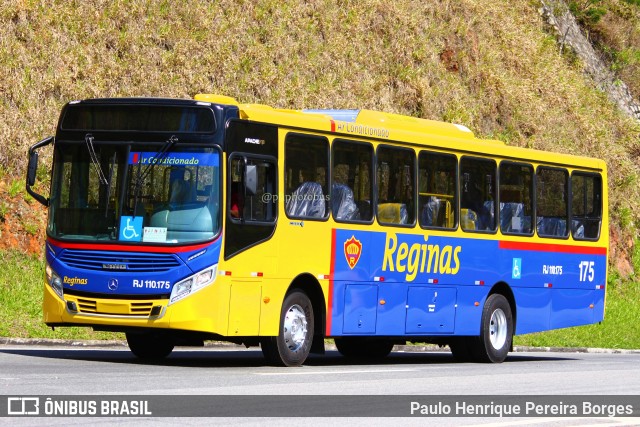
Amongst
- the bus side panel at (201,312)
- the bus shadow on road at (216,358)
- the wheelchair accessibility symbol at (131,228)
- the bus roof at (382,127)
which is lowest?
the bus shadow on road at (216,358)

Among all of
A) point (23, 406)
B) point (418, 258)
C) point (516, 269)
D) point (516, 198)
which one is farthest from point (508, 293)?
point (23, 406)

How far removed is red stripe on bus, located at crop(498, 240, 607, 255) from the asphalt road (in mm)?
1966

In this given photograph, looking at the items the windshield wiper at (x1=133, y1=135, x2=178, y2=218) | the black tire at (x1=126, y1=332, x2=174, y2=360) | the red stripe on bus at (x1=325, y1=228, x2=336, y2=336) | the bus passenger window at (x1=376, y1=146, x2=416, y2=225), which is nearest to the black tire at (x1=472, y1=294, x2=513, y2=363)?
the bus passenger window at (x1=376, y1=146, x2=416, y2=225)

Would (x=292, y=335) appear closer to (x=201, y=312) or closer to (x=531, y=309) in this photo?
(x=201, y=312)

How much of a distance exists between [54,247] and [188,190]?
1.81 m

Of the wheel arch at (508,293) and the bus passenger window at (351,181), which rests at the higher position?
the bus passenger window at (351,181)

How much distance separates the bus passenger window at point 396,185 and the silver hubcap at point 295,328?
7.58 ft

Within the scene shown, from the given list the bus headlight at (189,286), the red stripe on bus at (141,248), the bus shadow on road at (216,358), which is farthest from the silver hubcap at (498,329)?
the red stripe on bus at (141,248)

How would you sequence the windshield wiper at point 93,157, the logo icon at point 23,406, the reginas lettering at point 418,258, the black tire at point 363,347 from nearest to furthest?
the logo icon at point 23,406 → the windshield wiper at point 93,157 → the reginas lettering at point 418,258 → the black tire at point 363,347

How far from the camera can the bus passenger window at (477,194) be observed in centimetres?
2091

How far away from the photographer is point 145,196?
16.1 m

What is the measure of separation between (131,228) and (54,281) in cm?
123

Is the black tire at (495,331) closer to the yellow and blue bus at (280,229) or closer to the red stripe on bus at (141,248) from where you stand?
the yellow and blue bus at (280,229)

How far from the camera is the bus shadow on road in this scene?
17391 mm
